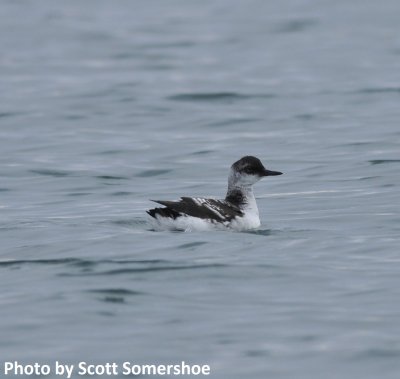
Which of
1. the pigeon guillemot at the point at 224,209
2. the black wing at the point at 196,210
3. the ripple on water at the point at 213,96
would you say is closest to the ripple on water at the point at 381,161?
the pigeon guillemot at the point at 224,209

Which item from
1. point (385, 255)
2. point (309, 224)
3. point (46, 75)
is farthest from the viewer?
point (46, 75)

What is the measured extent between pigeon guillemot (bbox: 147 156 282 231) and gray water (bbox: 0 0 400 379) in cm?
17

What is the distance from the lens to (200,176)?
1998 centimetres

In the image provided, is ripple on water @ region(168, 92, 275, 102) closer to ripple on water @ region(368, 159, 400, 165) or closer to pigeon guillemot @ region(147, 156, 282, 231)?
ripple on water @ region(368, 159, 400, 165)

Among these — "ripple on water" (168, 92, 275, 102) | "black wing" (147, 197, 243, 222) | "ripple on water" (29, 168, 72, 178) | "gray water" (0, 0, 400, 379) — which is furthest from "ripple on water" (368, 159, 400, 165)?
"ripple on water" (168, 92, 275, 102)

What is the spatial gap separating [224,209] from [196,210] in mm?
656

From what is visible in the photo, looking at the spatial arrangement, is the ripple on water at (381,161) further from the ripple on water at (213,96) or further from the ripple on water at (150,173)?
the ripple on water at (213,96)

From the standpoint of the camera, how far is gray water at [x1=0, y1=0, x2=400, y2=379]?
1110 cm

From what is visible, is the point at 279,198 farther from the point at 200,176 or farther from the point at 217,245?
the point at 217,245

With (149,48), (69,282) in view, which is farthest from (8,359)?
(149,48)

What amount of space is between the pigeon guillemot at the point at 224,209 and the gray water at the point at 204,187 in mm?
173

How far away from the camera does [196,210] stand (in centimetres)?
1467

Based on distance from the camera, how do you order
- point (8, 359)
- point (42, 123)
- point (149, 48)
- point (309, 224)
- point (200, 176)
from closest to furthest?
point (8, 359), point (309, 224), point (200, 176), point (42, 123), point (149, 48)

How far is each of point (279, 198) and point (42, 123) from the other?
28.7ft
